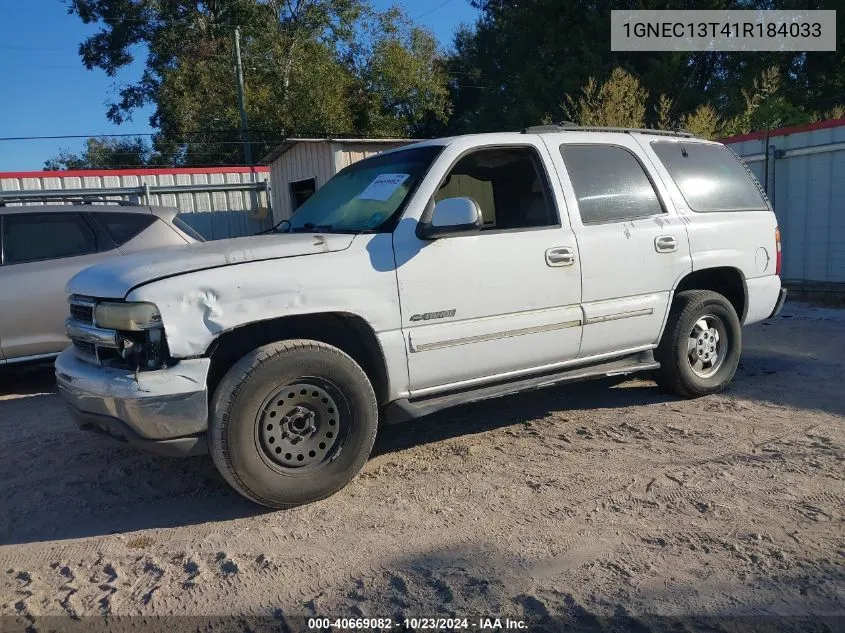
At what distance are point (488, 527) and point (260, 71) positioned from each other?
27.9m

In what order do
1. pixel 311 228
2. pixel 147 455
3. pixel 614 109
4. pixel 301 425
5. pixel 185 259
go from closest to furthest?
1. pixel 185 259
2. pixel 301 425
3. pixel 311 228
4. pixel 147 455
5. pixel 614 109

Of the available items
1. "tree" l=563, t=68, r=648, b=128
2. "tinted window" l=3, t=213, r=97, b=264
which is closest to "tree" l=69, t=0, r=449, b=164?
"tree" l=563, t=68, r=648, b=128

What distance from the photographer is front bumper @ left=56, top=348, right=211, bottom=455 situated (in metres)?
3.33

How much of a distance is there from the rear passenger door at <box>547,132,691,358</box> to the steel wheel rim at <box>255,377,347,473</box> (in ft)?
6.02

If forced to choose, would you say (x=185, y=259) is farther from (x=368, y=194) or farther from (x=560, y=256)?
(x=560, y=256)

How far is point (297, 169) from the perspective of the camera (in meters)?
15.4

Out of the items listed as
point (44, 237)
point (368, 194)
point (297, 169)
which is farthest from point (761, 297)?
point (297, 169)

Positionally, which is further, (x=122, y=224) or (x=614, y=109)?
(x=614, y=109)

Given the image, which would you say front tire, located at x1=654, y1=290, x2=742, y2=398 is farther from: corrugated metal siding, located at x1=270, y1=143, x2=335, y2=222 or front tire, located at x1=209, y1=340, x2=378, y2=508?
corrugated metal siding, located at x1=270, y1=143, x2=335, y2=222

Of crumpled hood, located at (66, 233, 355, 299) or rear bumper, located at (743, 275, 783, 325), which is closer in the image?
crumpled hood, located at (66, 233, 355, 299)

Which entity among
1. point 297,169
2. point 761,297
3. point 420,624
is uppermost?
point 297,169

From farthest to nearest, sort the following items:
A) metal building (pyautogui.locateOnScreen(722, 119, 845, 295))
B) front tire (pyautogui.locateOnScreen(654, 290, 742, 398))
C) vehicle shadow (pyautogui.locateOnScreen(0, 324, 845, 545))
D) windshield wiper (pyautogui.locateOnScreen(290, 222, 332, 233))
→ metal building (pyautogui.locateOnScreen(722, 119, 845, 295)) → front tire (pyautogui.locateOnScreen(654, 290, 742, 398)) → windshield wiper (pyautogui.locateOnScreen(290, 222, 332, 233)) → vehicle shadow (pyautogui.locateOnScreen(0, 324, 845, 545))

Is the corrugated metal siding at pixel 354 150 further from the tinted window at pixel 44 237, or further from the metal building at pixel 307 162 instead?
the tinted window at pixel 44 237

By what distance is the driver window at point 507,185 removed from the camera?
4.63 metres
